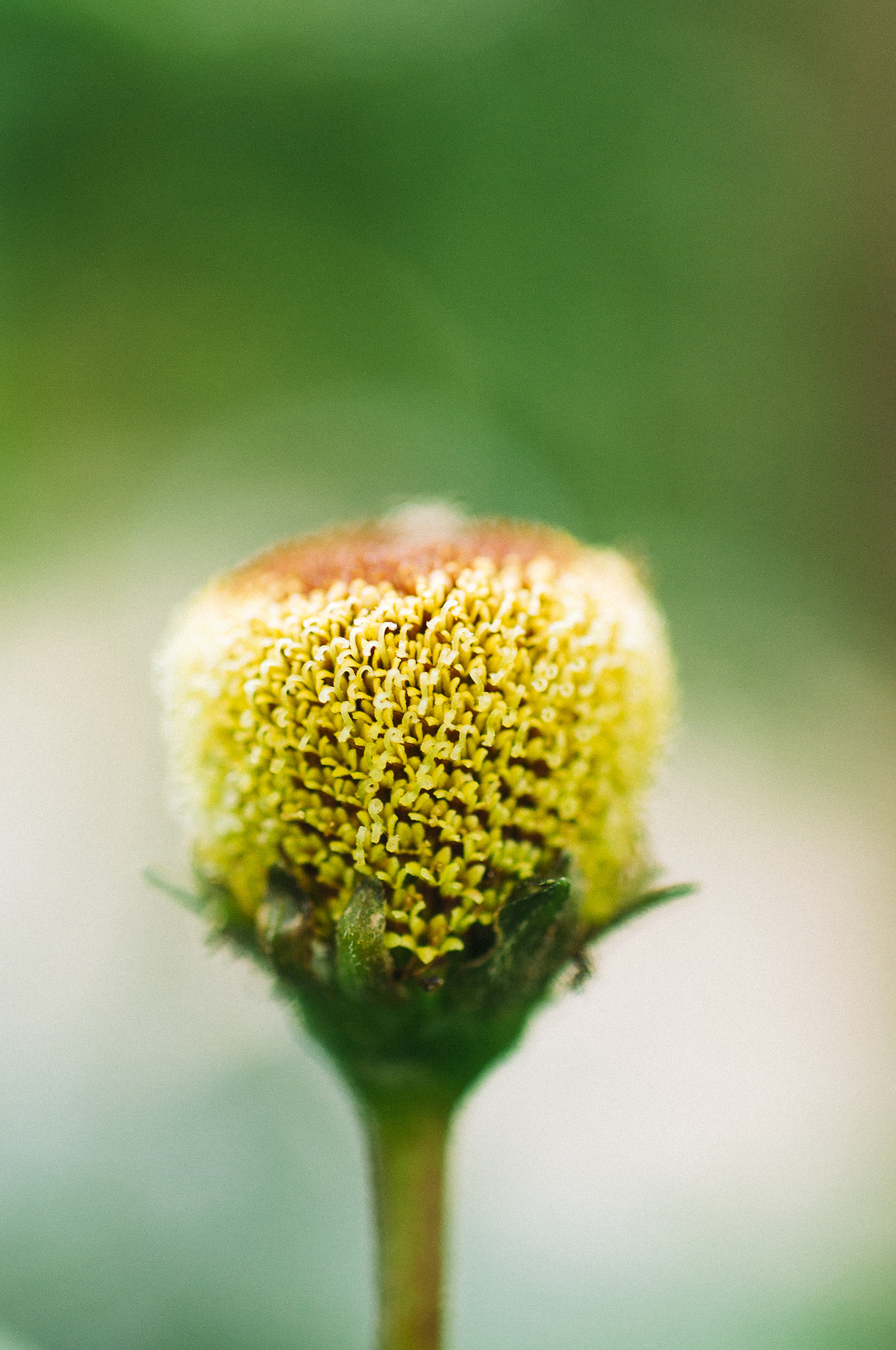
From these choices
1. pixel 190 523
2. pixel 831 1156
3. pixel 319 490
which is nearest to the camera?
pixel 831 1156

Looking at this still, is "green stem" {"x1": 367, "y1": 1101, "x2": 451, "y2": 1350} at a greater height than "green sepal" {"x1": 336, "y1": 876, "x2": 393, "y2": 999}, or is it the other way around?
"green sepal" {"x1": 336, "y1": 876, "x2": 393, "y2": 999}

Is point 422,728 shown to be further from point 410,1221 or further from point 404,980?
point 410,1221

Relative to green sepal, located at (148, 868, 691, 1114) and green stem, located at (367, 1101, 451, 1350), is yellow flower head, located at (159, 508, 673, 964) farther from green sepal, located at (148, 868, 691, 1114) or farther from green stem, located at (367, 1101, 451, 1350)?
green stem, located at (367, 1101, 451, 1350)

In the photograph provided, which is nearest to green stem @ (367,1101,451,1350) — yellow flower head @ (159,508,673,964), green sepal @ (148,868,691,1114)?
green sepal @ (148,868,691,1114)

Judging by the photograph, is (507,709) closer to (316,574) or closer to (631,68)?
(316,574)

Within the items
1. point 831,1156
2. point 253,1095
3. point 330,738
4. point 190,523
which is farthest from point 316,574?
point 190,523

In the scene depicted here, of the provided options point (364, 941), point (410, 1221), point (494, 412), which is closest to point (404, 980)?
point (364, 941)
